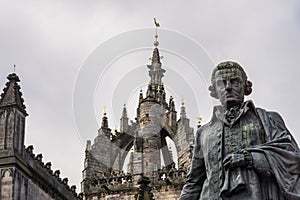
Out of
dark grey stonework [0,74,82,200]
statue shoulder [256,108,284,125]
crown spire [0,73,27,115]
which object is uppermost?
crown spire [0,73,27,115]

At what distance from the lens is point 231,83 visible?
517cm

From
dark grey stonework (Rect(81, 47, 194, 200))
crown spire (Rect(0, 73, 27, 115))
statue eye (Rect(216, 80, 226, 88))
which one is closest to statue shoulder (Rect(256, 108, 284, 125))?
statue eye (Rect(216, 80, 226, 88))

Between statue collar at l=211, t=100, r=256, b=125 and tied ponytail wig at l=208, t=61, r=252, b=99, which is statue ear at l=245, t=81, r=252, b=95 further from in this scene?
statue collar at l=211, t=100, r=256, b=125

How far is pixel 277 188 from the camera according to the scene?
477 cm

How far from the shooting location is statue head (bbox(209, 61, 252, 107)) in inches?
203

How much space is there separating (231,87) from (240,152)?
21.8 inches

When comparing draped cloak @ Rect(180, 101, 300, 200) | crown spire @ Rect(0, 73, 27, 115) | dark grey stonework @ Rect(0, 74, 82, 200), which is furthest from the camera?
crown spire @ Rect(0, 73, 27, 115)

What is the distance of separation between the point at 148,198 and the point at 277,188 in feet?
103

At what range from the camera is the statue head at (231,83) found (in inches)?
203

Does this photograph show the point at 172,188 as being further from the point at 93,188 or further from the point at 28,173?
the point at 28,173

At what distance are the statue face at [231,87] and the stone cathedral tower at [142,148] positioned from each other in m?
41.9

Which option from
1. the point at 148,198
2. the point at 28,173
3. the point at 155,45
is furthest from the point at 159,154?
the point at 28,173

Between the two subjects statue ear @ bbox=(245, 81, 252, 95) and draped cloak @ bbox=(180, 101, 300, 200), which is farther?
statue ear @ bbox=(245, 81, 252, 95)

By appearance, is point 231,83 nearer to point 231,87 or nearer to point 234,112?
point 231,87
